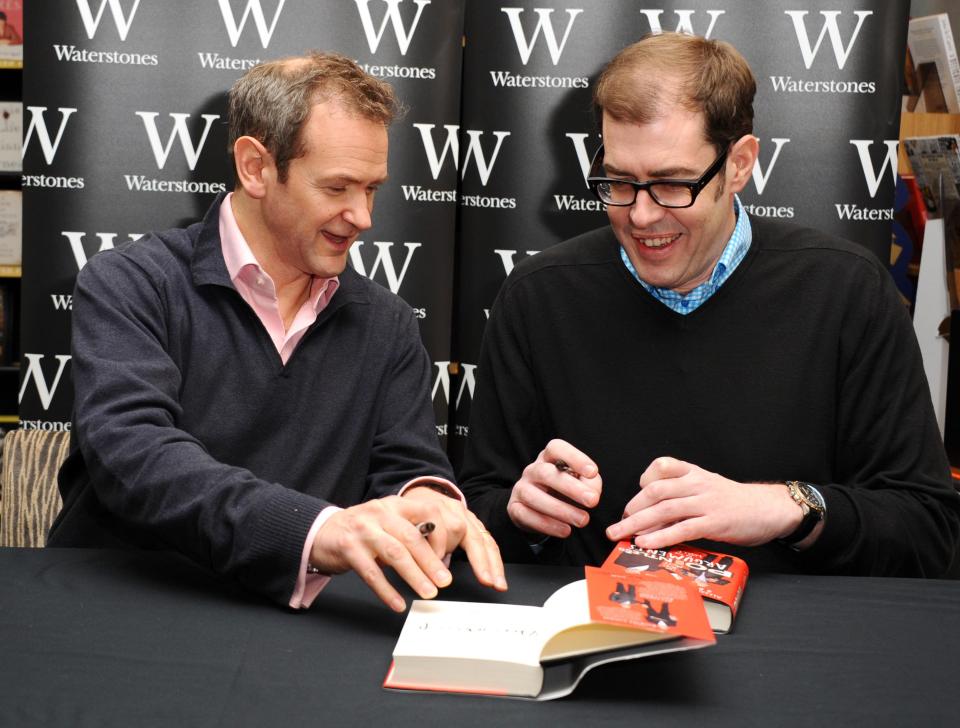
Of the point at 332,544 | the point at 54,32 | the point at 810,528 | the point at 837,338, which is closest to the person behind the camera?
the point at 332,544

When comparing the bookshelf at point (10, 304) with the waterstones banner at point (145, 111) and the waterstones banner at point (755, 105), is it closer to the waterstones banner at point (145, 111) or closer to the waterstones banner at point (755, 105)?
the waterstones banner at point (145, 111)

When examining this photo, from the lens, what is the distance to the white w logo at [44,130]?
9.95 feet

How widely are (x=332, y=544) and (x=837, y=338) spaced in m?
1.06

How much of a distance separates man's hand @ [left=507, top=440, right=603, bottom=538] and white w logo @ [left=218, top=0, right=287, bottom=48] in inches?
75.7

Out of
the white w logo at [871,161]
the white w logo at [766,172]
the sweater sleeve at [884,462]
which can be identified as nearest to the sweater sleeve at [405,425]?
the sweater sleeve at [884,462]

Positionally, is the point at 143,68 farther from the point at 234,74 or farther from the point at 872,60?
the point at 872,60

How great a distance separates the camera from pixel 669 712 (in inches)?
40.9

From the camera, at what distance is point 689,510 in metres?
1.49

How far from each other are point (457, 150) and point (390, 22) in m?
0.41

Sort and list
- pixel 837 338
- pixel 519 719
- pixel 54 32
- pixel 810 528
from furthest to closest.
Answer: pixel 54 32
pixel 837 338
pixel 810 528
pixel 519 719

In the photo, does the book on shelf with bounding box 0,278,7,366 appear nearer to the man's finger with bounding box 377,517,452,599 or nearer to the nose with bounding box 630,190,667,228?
the nose with bounding box 630,190,667,228

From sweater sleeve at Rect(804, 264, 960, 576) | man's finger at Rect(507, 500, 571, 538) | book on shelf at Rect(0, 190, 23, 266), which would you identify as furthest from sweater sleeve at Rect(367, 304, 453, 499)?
book on shelf at Rect(0, 190, 23, 266)

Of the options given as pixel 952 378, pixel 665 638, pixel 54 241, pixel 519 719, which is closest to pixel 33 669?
pixel 519 719

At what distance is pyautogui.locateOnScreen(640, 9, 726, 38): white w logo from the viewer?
3.06 metres
